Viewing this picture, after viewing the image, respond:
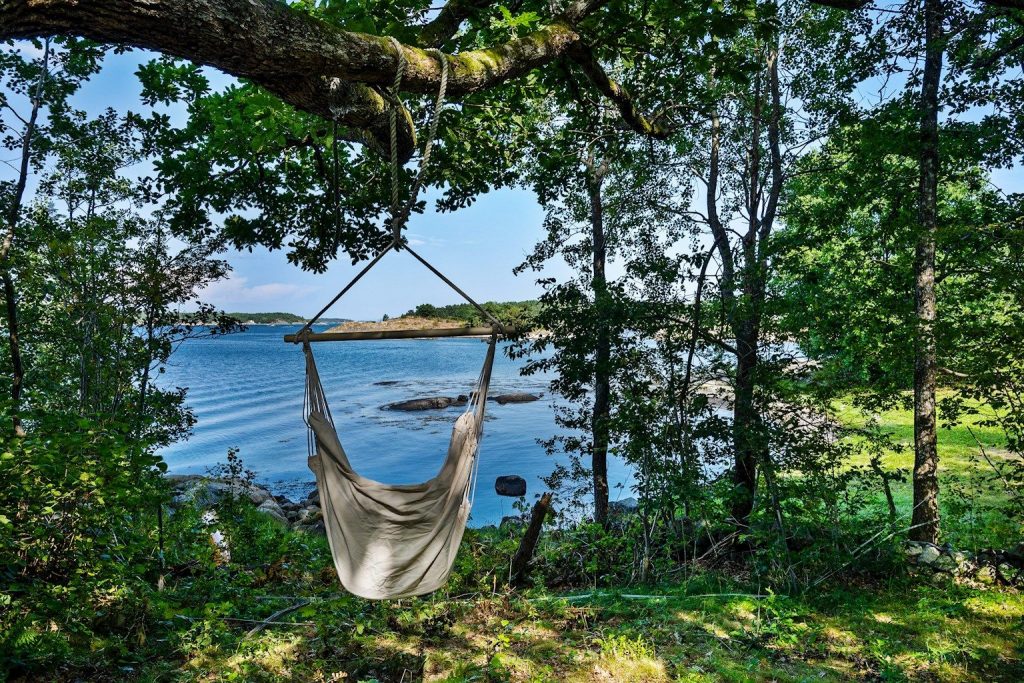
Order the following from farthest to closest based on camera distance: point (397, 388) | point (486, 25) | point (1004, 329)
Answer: point (397, 388), point (1004, 329), point (486, 25)

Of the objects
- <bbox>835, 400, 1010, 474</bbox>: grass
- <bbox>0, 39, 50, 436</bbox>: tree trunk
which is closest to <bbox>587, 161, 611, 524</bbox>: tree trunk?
<bbox>835, 400, 1010, 474</bbox>: grass

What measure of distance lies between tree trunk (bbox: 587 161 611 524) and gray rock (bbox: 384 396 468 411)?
12.4m

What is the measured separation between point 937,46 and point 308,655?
5469mm

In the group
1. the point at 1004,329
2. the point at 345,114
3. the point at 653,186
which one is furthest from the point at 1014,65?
the point at 345,114

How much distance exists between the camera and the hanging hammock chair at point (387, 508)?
2.21 meters

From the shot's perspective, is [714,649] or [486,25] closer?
[714,649]

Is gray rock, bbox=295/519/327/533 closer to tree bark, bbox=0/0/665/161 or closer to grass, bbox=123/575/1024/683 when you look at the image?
grass, bbox=123/575/1024/683

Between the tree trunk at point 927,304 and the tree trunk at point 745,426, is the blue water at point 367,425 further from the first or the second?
the tree trunk at point 927,304

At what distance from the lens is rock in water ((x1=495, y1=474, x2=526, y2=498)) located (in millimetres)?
10844

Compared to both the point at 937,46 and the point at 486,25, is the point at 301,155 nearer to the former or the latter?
the point at 486,25

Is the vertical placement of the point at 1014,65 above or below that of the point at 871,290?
above

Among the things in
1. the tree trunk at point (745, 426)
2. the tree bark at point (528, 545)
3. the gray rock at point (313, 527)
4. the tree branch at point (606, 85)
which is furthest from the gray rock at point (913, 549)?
the gray rock at point (313, 527)

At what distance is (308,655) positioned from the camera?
8.25 feet

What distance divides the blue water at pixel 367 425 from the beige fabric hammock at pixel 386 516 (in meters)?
3.82
